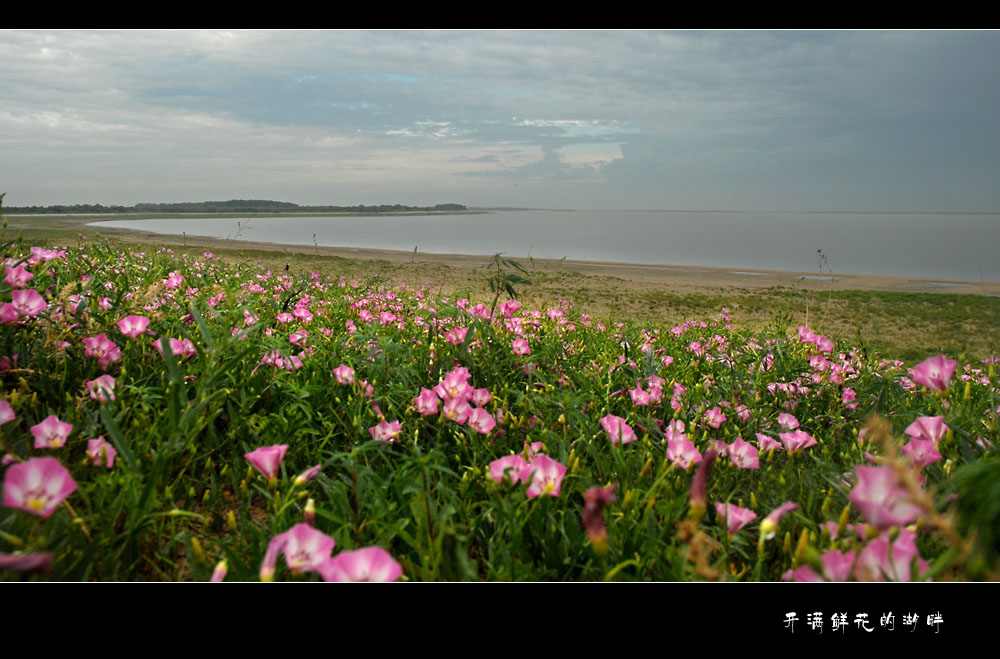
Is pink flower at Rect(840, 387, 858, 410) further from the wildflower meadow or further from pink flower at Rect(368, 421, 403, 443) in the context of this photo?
pink flower at Rect(368, 421, 403, 443)

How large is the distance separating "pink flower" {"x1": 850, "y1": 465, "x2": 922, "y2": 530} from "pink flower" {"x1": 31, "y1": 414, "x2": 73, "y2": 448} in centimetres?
160

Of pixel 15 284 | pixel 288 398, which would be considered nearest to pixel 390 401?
pixel 288 398

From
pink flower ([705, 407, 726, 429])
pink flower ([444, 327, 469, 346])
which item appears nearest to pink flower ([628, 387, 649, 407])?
pink flower ([705, 407, 726, 429])

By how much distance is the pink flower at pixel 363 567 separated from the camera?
806 mm

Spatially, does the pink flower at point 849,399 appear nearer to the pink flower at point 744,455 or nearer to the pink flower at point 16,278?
the pink flower at point 744,455

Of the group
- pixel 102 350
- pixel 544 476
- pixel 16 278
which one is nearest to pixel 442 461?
pixel 544 476

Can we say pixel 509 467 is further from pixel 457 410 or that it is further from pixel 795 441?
pixel 795 441

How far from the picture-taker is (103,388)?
150cm

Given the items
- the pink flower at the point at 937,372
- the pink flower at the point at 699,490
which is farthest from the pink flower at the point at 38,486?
the pink flower at the point at 937,372

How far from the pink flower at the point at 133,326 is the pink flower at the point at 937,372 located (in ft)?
8.08

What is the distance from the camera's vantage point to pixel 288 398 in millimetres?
1899

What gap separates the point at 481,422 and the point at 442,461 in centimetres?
17

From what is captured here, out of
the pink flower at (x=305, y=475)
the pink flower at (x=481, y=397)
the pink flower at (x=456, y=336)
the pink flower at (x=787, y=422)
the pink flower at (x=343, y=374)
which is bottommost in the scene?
the pink flower at (x=787, y=422)
